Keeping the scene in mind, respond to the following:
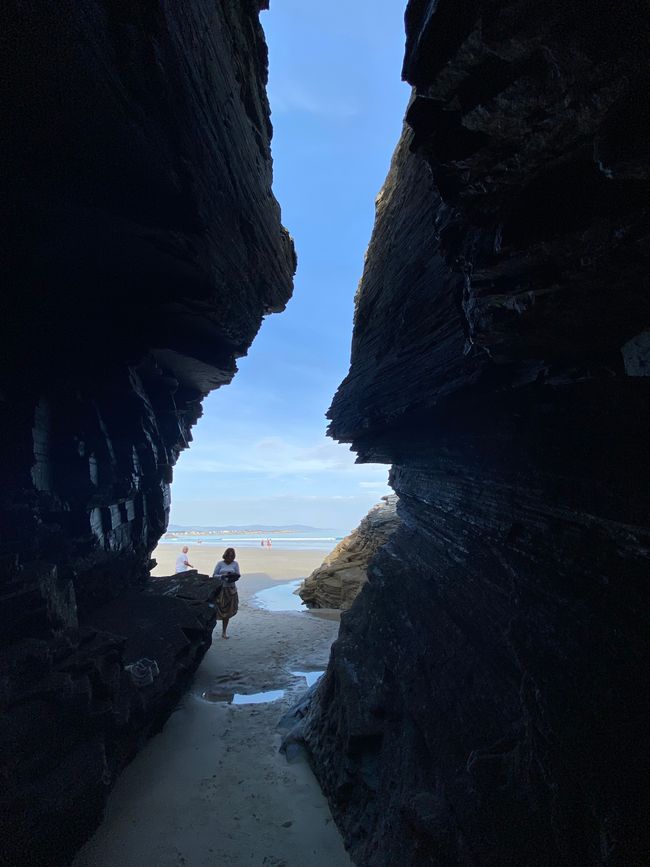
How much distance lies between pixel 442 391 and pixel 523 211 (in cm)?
246

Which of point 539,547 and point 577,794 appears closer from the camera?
point 577,794

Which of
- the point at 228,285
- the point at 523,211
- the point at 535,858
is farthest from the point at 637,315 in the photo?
the point at 228,285

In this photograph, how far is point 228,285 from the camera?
7188 mm

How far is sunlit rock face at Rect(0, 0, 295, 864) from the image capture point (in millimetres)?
3625

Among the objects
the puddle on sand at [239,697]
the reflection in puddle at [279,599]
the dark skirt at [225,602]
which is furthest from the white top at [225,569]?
the reflection in puddle at [279,599]

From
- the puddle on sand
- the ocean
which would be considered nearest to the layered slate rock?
the puddle on sand

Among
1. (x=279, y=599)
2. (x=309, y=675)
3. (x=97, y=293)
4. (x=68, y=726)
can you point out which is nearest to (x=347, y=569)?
(x=279, y=599)

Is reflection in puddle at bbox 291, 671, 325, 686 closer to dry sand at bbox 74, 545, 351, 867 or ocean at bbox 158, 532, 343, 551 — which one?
dry sand at bbox 74, 545, 351, 867

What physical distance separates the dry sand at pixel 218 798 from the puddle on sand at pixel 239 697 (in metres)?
0.06

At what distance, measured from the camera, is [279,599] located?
64.1 ft

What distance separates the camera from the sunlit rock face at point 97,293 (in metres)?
3.62

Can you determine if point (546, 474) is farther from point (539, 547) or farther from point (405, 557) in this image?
point (405, 557)

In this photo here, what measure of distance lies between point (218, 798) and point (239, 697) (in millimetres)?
2960

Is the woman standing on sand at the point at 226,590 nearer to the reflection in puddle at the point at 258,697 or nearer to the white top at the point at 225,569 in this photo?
the white top at the point at 225,569
